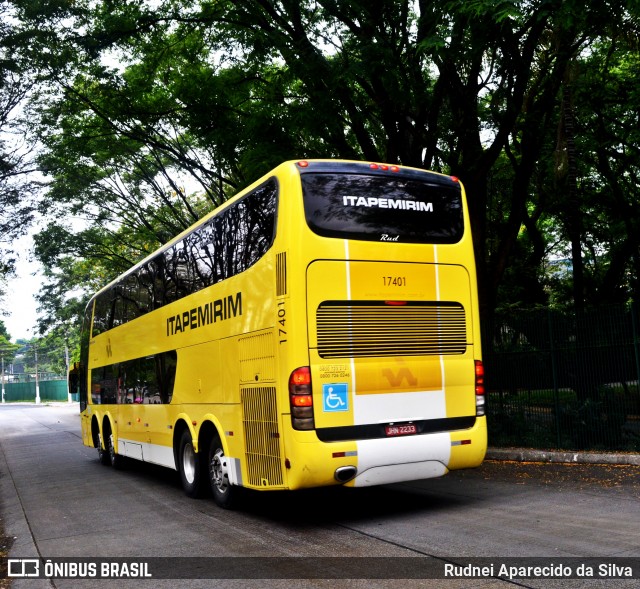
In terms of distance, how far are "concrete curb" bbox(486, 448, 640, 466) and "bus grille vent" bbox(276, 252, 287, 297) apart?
638 cm

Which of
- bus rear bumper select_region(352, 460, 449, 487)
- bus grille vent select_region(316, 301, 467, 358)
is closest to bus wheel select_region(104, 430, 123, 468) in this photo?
bus rear bumper select_region(352, 460, 449, 487)

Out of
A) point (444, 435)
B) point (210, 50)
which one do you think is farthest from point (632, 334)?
point (210, 50)

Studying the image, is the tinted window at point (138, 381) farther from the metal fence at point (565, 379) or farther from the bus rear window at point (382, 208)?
the metal fence at point (565, 379)

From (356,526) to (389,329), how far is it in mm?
2200

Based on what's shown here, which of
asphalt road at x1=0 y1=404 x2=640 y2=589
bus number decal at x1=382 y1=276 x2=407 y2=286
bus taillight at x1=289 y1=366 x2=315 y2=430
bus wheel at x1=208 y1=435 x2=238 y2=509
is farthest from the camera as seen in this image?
bus wheel at x1=208 y1=435 x2=238 y2=509

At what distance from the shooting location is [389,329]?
8391 millimetres

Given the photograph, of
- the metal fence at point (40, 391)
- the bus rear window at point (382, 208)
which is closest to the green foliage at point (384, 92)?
the bus rear window at point (382, 208)

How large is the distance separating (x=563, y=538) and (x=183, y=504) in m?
5.50

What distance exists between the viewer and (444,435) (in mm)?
8547

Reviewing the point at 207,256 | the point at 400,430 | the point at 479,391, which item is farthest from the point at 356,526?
the point at 207,256

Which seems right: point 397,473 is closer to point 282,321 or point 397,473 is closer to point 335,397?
point 335,397

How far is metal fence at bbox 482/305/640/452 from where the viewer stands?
467 inches

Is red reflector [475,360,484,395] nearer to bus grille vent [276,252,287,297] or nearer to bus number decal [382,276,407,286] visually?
bus number decal [382,276,407,286]

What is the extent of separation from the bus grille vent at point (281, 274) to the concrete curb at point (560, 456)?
6.38 m
